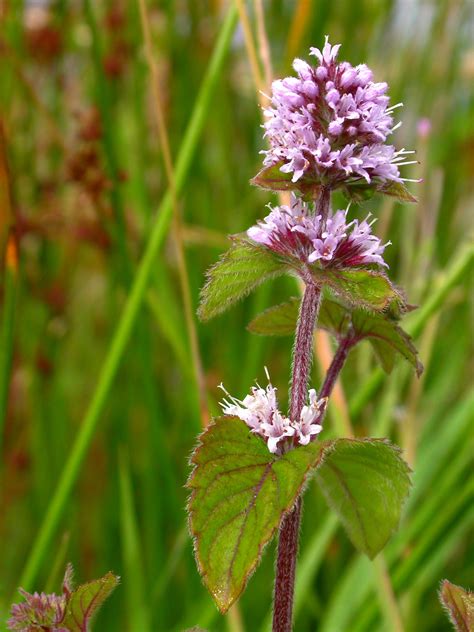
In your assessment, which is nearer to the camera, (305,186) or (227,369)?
(305,186)

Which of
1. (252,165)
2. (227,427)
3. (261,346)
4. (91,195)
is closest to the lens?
(227,427)

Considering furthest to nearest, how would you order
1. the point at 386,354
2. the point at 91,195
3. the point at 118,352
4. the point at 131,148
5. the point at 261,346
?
1. the point at 131,148
2. the point at 261,346
3. the point at 91,195
4. the point at 118,352
5. the point at 386,354

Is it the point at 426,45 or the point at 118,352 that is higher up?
the point at 426,45

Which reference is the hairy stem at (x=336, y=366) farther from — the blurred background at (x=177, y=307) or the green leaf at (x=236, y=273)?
the blurred background at (x=177, y=307)

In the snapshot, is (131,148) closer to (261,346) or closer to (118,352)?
(261,346)

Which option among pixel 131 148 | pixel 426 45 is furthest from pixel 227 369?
pixel 426 45

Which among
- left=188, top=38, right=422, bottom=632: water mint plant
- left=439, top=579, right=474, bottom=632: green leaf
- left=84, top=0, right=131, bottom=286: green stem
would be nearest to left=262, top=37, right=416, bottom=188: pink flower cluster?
left=188, top=38, right=422, bottom=632: water mint plant

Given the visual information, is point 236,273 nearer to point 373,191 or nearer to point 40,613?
point 373,191

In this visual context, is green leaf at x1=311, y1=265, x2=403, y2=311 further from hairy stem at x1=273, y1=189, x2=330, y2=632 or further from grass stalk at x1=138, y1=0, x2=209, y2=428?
grass stalk at x1=138, y1=0, x2=209, y2=428

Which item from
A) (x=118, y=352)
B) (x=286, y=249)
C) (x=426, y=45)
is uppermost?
(x=426, y=45)
